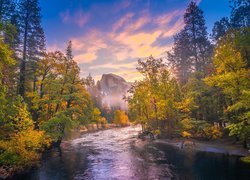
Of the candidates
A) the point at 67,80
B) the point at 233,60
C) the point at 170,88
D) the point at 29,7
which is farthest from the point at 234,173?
the point at 29,7

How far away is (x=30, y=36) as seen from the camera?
110 ft

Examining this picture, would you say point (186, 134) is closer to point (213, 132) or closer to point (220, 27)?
point (213, 132)

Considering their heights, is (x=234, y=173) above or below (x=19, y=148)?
below

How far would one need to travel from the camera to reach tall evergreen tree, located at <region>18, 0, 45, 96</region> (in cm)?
3149

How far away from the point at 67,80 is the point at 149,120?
20.3m

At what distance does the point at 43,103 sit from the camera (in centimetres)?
3048

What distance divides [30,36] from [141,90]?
2383 centimetres

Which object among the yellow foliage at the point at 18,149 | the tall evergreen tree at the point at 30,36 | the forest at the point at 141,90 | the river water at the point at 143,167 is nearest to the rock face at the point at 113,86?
the forest at the point at 141,90

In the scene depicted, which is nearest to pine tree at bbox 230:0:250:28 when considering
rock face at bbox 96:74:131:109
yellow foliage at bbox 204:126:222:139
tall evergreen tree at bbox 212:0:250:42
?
tall evergreen tree at bbox 212:0:250:42

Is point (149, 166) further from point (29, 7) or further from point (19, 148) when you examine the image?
point (29, 7)

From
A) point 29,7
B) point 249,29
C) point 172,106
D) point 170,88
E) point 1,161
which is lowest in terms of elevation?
point 1,161

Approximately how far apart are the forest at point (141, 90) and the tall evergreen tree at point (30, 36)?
0.48 feet

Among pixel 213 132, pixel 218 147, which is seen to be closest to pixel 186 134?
pixel 213 132

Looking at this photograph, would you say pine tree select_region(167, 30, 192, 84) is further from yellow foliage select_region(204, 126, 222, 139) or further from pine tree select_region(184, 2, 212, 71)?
yellow foliage select_region(204, 126, 222, 139)
